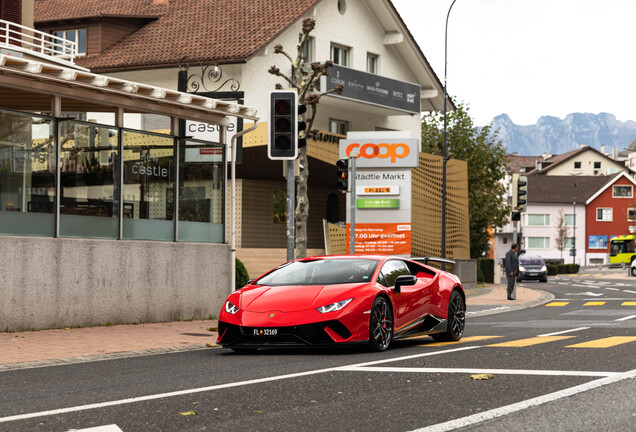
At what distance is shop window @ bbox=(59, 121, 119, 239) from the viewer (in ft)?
54.9

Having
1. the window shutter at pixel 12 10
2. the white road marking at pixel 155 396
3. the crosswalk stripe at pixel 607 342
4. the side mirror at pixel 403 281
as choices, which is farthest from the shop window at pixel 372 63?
the white road marking at pixel 155 396

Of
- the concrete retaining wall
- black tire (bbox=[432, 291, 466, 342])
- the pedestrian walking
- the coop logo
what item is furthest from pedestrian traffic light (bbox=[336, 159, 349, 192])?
the coop logo

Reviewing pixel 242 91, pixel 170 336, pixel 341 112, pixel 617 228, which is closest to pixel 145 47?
pixel 242 91

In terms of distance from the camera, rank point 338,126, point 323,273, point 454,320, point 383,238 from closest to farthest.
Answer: point 323,273, point 454,320, point 383,238, point 338,126

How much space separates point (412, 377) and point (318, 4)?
103 ft

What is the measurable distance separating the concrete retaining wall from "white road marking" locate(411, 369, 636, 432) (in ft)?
31.6

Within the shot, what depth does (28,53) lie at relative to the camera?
26438mm

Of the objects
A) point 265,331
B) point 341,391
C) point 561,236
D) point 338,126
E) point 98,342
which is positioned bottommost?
point 98,342

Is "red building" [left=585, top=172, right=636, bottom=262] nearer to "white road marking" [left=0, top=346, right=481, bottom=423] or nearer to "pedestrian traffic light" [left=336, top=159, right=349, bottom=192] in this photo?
"pedestrian traffic light" [left=336, top=159, right=349, bottom=192]

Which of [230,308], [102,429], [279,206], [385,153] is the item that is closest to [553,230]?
[279,206]

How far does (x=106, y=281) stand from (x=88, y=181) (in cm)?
174

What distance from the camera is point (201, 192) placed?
19906 millimetres

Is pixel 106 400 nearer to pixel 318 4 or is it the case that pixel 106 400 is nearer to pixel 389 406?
pixel 389 406

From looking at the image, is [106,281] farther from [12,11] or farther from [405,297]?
[12,11]
